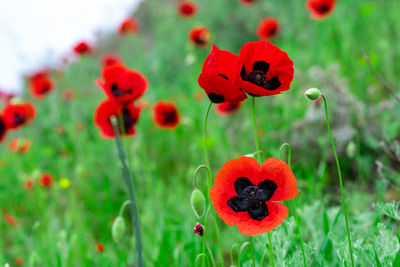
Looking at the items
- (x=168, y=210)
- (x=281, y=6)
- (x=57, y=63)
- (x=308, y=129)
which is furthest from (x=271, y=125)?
(x=57, y=63)

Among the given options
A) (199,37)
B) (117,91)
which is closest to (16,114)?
(117,91)

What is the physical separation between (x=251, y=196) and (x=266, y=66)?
333mm

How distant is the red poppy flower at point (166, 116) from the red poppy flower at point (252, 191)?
1.80 m

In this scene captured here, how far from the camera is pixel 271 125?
2891mm

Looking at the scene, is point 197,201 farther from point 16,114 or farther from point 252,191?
point 16,114

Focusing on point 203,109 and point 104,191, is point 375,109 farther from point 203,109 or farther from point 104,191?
point 104,191

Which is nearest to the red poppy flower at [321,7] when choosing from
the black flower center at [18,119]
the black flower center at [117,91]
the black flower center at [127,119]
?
the black flower center at [127,119]

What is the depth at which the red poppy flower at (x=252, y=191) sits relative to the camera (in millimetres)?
901

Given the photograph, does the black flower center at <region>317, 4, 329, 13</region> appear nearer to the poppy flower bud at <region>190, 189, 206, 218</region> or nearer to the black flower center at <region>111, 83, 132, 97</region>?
the black flower center at <region>111, 83, 132, 97</region>

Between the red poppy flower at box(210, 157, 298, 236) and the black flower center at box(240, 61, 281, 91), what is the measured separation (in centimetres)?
22

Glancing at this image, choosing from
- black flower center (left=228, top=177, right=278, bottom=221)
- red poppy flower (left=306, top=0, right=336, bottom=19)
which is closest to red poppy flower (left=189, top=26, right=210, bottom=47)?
red poppy flower (left=306, top=0, right=336, bottom=19)

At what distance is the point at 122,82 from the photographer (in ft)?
5.65

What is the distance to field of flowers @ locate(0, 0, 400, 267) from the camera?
3.21 ft

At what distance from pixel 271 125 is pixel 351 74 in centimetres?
118
